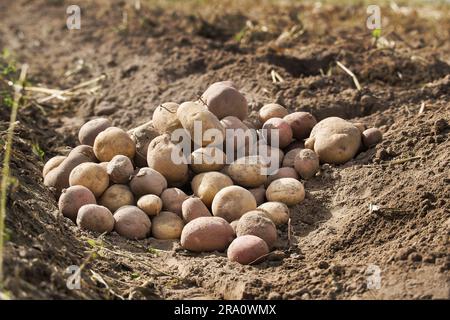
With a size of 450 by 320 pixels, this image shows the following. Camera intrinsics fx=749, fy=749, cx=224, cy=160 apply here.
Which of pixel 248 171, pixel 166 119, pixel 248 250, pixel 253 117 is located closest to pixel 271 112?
pixel 253 117

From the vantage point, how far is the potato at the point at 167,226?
450 cm

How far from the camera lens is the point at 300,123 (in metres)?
5.25

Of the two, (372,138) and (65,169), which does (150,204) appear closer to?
(65,169)

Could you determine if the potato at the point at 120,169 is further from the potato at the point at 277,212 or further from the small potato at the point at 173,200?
the potato at the point at 277,212

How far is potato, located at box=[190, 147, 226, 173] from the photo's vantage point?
15.6 feet

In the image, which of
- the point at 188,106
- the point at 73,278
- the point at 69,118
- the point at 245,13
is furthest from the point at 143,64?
the point at 73,278

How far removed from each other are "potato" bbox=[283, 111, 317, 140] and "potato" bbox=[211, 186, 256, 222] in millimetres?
879

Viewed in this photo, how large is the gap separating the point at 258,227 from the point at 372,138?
4.23 ft

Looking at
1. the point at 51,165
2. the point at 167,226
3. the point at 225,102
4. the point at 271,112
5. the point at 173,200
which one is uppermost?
the point at 225,102

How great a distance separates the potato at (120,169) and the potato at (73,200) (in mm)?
224

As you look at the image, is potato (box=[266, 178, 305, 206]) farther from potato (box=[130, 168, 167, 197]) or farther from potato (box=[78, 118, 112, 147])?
potato (box=[78, 118, 112, 147])

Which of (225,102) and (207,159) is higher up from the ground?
(225,102)

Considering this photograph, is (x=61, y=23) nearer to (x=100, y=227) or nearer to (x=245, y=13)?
(x=245, y=13)

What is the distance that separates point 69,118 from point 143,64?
107 cm
